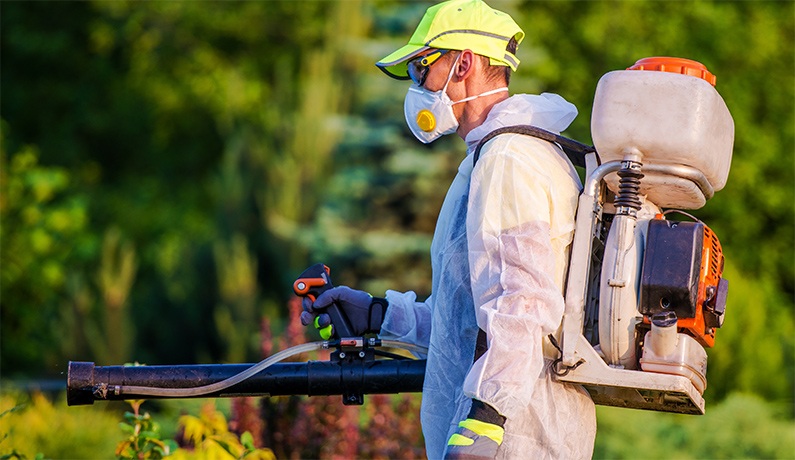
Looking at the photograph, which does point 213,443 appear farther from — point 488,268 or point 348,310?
point 488,268

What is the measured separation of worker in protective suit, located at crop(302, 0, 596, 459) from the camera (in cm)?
362

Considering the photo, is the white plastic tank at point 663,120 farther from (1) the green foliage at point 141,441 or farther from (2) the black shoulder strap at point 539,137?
(1) the green foliage at point 141,441

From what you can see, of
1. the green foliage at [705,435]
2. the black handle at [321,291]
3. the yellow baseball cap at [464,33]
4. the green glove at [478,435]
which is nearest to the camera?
the green glove at [478,435]

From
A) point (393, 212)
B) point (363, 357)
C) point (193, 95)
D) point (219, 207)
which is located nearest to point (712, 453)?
point (363, 357)

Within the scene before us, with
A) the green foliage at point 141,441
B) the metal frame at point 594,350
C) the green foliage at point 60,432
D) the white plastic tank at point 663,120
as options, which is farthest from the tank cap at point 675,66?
the green foliage at point 60,432

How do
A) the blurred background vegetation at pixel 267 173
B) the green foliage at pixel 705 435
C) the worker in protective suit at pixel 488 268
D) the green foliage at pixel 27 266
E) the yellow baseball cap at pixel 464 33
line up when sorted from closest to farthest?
the worker in protective suit at pixel 488 268, the yellow baseball cap at pixel 464 33, the green foliage at pixel 705 435, the blurred background vegetation at pixel 267 173, the green foliage at pixel 27 266

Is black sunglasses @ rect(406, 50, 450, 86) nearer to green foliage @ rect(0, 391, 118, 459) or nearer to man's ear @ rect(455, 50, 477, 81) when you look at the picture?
man's ear @ rect(455, 50, 477, 81)

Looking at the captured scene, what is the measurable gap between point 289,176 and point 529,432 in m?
10.5

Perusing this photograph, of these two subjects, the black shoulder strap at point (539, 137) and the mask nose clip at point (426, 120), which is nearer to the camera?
the black shoulder strap at point (539, 137)

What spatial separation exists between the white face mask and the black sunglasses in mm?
30

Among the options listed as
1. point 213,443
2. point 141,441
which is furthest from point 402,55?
point 213,443

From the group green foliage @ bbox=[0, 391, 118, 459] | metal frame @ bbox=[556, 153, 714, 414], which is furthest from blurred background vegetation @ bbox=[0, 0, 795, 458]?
metal frame @ bbox=[556, 153, 714, 414]

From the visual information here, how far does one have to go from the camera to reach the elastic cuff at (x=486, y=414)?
359 centimetres

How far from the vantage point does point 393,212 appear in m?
14.3
